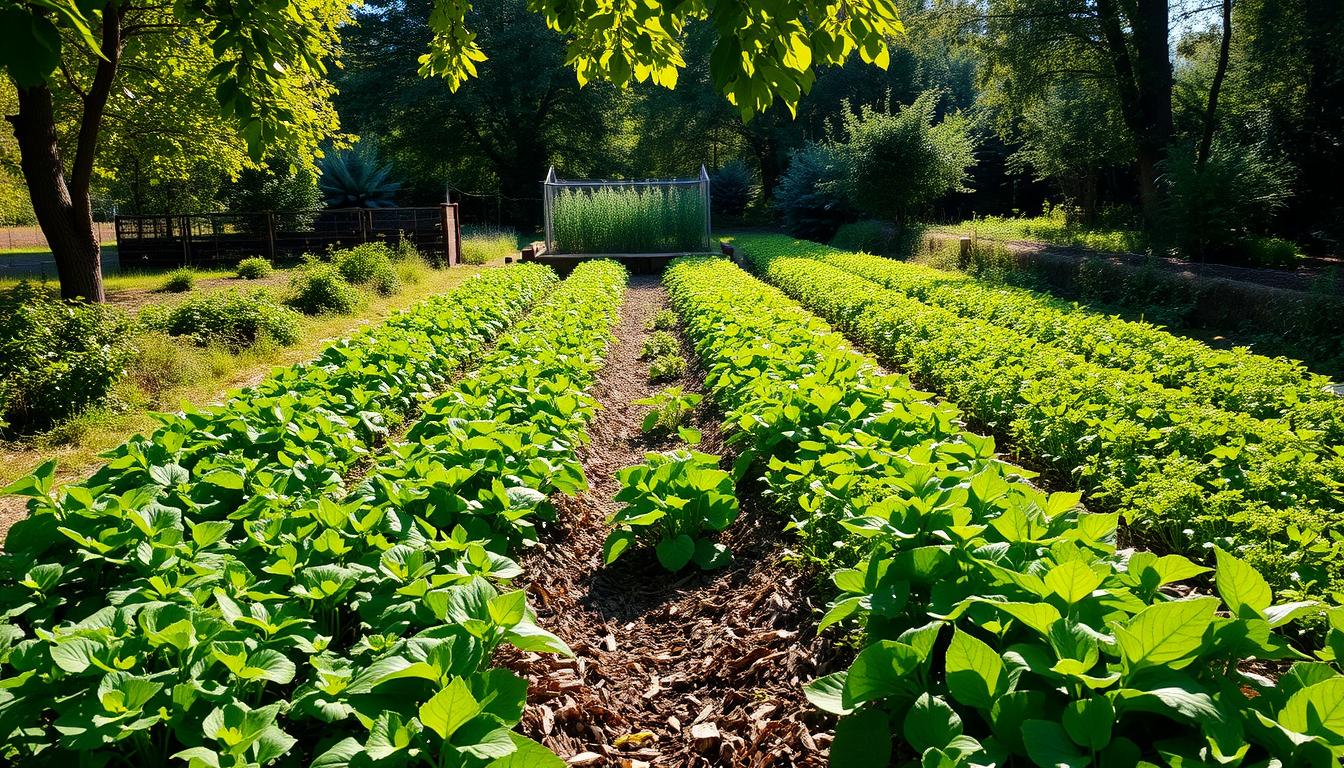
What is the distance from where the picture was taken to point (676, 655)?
12.1 ft

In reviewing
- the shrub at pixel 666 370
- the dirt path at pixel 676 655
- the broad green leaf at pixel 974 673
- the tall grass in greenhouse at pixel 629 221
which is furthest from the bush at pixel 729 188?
the broad green leaf at pixel 974 673

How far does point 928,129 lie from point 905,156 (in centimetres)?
92

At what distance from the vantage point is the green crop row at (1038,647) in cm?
191

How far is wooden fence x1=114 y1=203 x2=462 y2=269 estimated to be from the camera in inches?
865

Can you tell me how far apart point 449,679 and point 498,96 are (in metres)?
38.4

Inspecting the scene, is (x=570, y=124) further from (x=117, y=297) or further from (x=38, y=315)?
(x=38, y=315)

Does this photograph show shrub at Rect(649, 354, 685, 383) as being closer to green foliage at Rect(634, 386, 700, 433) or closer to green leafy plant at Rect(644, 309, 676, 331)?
green foliage at Rect(634, 386, 700, 433)

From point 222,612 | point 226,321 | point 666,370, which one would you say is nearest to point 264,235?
point 226,321

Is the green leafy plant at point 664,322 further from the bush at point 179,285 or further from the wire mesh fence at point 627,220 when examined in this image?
the wire mesh fence at point 627,220

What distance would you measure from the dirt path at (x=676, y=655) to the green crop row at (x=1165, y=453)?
1794 mm

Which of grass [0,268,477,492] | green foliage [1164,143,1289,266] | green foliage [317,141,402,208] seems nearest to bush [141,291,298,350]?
grass [0,268,477,492]

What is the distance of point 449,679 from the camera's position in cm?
232

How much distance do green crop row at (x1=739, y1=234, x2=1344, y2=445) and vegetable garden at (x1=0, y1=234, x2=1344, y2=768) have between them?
0.05m

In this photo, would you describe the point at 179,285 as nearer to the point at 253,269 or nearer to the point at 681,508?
the point at 253,269
